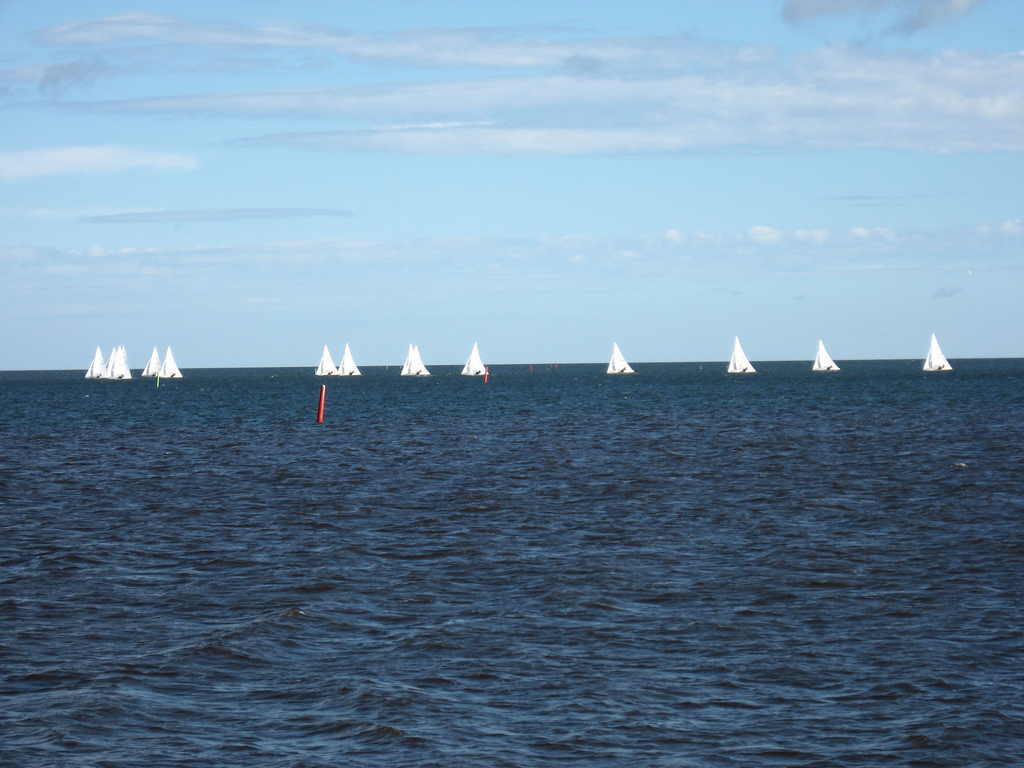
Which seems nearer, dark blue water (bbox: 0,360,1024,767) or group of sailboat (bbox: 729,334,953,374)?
dark blue water (bbox: 0,360,1024,767)

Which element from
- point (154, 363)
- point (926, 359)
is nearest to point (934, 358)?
point (926, 359)

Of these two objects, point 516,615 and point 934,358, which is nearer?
point 516,615

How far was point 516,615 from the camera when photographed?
18.1 meters

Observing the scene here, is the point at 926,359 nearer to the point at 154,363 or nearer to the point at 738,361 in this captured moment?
the point at 738,361

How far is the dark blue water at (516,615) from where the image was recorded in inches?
496

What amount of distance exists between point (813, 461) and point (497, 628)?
95.8 feet

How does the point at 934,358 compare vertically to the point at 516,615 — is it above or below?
above

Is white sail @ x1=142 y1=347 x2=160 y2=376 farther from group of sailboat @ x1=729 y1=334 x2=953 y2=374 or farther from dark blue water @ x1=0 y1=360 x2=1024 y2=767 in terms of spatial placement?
dark blue water @ x1=0 y1=360 x2=1024 y2=767

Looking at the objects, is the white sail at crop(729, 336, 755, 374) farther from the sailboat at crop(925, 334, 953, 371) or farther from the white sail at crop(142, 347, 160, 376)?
the white sail at crop(142, 347, 160, 376)

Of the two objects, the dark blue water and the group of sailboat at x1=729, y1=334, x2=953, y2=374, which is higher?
the group of sailboat at x1=729, y1=334, x2=953, y2=374

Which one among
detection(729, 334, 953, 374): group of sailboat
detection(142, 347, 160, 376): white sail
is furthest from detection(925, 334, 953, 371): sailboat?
detection(142, 347, 160, 376): white sail

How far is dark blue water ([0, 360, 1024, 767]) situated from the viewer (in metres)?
12.6

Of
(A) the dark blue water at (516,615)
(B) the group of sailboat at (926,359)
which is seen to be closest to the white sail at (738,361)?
(B) the group of sailboat at (926,359)

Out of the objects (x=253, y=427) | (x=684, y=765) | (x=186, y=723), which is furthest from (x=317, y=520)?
(x=253, y=427)
